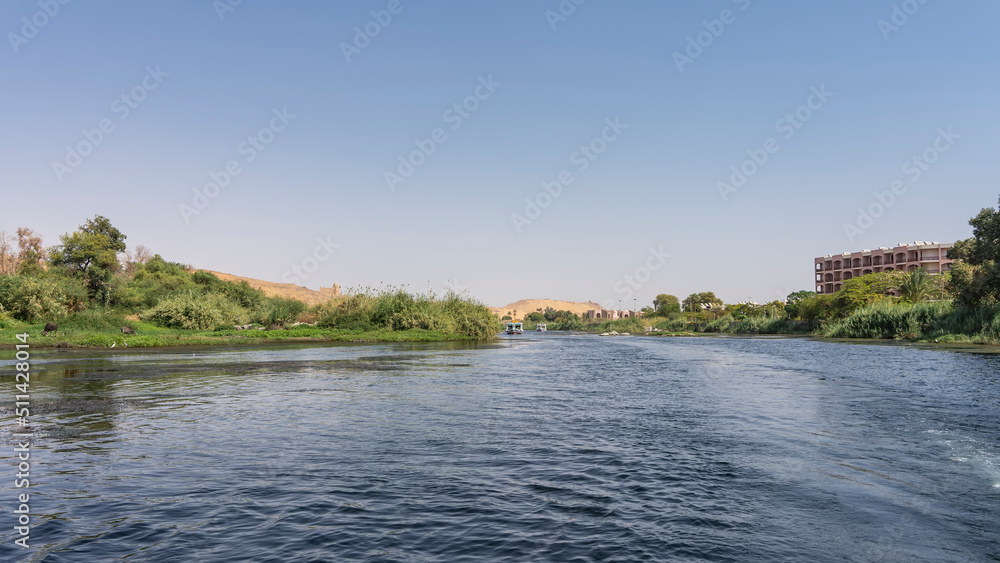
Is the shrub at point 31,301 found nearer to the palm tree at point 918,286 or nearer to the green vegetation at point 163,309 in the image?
the green vegetation at point 163,309

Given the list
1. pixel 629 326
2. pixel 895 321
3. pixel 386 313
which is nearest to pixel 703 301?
pixel 629 326

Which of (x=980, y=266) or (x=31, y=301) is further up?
(x=980, y=266)

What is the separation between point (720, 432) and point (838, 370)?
20.0 meters

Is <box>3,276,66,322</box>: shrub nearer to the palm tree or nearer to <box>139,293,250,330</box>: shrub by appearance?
<box>139,293,250,330</box>: shrub

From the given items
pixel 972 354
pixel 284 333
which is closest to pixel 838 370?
pixel 972 354

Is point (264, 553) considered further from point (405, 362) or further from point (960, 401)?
point (405, 362)

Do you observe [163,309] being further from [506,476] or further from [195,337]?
[506,476]

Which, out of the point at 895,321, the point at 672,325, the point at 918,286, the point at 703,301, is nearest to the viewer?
the point at 895,321

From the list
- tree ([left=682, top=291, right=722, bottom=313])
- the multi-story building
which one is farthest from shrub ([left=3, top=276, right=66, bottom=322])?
tree ([left=682, top=291, right=722, bottom=313])

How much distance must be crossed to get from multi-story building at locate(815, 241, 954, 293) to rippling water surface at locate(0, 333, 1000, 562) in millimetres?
122578

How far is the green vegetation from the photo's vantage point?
41.3 metres

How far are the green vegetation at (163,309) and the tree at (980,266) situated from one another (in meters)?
51.0

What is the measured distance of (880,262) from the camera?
5527 inches

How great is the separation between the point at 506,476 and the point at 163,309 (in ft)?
172
